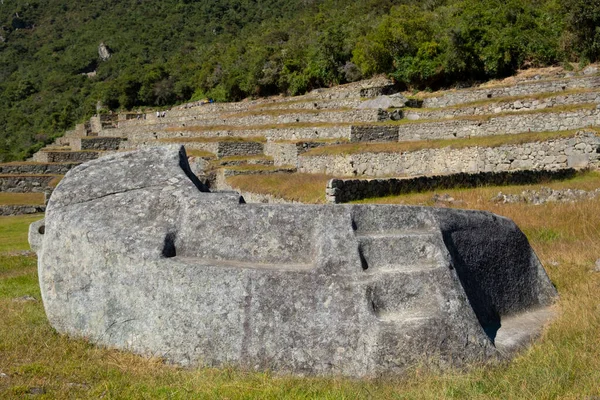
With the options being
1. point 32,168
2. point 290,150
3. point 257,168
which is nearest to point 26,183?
point 32,168

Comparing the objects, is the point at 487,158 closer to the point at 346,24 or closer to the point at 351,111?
the point at 351,111

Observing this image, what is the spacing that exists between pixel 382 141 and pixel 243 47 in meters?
53.9

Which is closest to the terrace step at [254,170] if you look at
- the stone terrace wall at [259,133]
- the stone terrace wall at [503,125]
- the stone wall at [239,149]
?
the stone terrace wall at [259,133]

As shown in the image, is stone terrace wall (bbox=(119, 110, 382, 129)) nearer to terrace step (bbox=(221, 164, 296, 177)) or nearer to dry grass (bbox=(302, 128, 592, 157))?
dry grass (bbox=(302, 128, 592, 157))

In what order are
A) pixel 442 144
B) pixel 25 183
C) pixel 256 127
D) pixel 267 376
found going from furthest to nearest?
1. pixel 256 127
2. pixel 25 183
3. pixel 442 144
4. pixel 267 376

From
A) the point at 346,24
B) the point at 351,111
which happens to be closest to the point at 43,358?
the point at 351,111

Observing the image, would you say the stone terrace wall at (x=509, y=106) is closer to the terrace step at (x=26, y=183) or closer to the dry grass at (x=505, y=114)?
the dry grass at (x=505, y=114)

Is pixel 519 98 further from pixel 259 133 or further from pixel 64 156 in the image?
pixel 64 156

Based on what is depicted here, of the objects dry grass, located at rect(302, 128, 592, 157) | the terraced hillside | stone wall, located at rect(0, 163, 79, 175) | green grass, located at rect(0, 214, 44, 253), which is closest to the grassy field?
the terraced hillside

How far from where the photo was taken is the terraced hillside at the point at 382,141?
2219cm

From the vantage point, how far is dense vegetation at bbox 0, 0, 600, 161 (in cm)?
3828

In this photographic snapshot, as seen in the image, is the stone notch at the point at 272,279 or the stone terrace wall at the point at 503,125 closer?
the stone notch at the point at 272,279

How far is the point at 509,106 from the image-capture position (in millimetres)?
27656

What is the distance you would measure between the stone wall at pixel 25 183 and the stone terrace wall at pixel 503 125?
2308 cm
